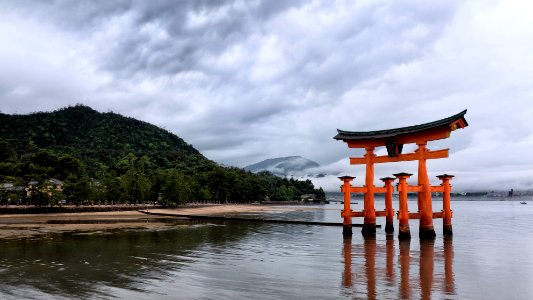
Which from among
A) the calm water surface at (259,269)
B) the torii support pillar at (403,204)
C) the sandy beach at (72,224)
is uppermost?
the torii support pillar at (403,204)

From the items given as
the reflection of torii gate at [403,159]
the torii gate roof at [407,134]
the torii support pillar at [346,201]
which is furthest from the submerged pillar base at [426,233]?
the torii gate roof at [407,134]

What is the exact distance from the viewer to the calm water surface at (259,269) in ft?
36.4

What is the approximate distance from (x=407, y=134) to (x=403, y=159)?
178 centimetres

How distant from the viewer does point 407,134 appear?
2503 centimetres

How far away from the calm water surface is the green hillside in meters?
43.7

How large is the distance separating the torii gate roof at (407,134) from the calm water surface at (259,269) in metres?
6.51

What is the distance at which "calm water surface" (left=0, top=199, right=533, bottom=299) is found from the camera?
11102 millimetres

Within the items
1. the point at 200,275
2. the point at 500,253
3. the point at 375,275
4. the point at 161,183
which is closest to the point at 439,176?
the point at 500,253

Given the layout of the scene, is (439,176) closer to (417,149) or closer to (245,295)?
(417,149)

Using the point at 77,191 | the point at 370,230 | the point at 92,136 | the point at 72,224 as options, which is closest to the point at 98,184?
the point at 77,191

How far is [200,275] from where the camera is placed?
13.3 metres

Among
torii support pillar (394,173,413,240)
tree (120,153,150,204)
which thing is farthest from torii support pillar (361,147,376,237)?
tree (120,153,150,204)

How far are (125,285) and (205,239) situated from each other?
1370 cm

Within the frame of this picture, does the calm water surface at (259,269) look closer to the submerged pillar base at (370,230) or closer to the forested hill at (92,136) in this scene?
the submerged pillar base at (370,230)
